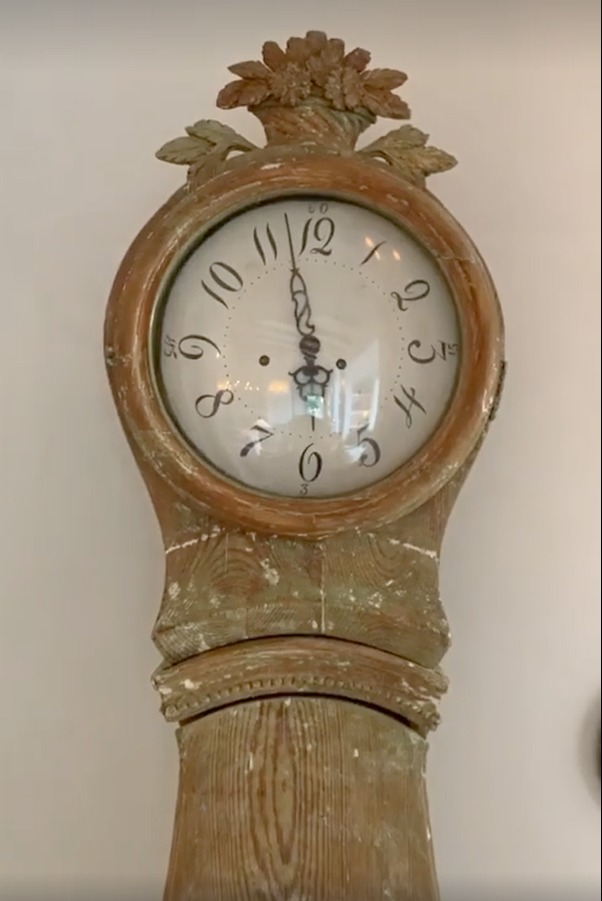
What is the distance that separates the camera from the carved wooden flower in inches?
31.8

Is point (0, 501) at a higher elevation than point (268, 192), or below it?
below

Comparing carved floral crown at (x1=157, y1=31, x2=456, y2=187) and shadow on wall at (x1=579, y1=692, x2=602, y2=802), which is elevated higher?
carved floral crown at (x1=157, y1=31, x2=456, y2=187)

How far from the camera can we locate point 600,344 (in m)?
1.06

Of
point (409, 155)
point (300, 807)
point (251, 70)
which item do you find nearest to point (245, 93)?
point (251, 70)

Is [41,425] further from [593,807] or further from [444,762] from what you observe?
[593,807]

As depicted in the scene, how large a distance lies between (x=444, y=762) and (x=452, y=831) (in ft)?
0.23

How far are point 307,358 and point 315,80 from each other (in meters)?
0.24

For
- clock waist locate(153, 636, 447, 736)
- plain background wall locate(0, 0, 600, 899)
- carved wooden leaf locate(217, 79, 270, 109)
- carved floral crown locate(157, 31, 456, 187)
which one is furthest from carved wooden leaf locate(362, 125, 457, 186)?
clock waist locate(153, 636, 447, 736)

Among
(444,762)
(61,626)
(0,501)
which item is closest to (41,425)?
(0,501)

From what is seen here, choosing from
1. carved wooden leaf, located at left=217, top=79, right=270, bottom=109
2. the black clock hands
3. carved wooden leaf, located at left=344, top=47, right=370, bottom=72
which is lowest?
the black clock hands

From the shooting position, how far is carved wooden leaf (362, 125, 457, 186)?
81 cm

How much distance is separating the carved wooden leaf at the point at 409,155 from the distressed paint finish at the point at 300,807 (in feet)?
1.50

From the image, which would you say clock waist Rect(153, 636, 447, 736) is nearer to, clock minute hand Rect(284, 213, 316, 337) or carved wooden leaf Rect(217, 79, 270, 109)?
clock minute hand Rect(284, 213, 316, 337)

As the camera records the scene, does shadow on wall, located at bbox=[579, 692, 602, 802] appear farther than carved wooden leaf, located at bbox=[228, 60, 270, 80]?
Yes
